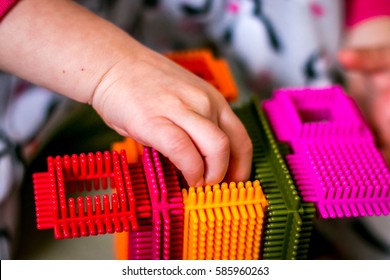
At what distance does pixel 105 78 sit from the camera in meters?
0.39

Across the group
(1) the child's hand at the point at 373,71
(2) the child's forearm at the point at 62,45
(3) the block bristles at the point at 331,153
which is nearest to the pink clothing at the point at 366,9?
(1) the child's hand at the point at 373,71

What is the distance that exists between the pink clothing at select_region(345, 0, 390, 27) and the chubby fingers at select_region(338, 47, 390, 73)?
0.09 meters

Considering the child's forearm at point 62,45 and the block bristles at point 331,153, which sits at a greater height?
the child's forearm at point 62,45

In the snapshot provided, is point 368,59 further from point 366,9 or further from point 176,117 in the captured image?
point 176,117

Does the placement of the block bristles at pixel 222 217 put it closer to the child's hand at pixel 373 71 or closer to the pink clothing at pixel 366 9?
the child's hand at pixel 373 71

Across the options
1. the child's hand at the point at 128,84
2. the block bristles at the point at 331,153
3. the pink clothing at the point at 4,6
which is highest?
the pink clothing at the point at 4,6

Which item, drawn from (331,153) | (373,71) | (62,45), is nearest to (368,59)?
(373,71)

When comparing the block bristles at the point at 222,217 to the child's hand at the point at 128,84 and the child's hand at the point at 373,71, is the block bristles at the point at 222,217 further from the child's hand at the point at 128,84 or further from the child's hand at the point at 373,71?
the child's hand at the point at 373,71

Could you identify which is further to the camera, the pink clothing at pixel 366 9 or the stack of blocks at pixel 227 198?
the pink clothing at pixel 366 9

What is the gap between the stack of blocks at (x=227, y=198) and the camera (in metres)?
0.33

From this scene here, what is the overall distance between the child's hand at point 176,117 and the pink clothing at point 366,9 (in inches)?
13.1

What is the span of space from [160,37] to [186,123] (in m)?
0.33

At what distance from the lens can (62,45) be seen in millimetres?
395

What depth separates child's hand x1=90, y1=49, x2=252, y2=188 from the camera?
352 millimetres
